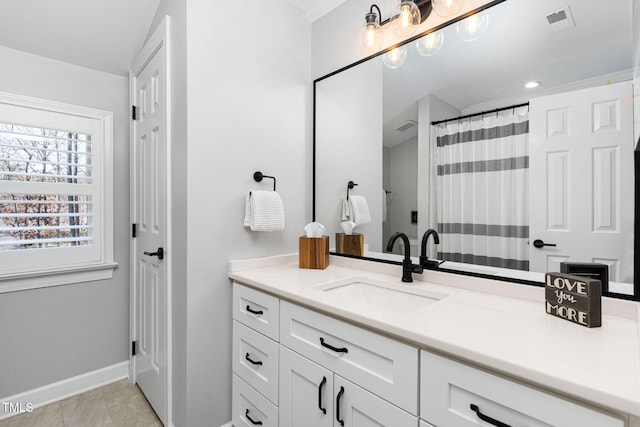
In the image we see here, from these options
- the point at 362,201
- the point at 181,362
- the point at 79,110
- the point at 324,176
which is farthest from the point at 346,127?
the point at 79,110

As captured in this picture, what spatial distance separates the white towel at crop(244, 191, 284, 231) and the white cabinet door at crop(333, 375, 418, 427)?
863mm

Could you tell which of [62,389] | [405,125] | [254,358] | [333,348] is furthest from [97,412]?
[405,125]

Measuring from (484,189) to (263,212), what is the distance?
3.56ft

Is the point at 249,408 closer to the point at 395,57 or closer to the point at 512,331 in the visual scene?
the point at 512,331

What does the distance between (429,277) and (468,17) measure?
1.18 meters

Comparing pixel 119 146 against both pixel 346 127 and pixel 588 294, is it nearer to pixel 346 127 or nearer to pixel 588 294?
pixel 346 127

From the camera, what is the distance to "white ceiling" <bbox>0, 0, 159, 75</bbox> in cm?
175

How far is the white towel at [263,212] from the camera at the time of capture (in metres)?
1.67

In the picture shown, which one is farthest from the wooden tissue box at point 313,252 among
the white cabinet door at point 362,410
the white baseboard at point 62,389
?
the white baseboard at point 62,389

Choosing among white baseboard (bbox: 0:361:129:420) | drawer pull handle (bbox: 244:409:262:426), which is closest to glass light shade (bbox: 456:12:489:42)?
drawer pull handle (bbox: 244:409:262:426)

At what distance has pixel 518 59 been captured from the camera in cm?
125

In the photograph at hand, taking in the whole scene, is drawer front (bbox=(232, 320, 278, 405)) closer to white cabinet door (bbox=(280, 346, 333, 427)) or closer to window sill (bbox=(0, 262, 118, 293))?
white cabinet door (bbox=(280, 346, 333, 427))

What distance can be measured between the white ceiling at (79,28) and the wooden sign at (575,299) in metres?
2.47

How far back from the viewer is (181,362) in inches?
62.4
